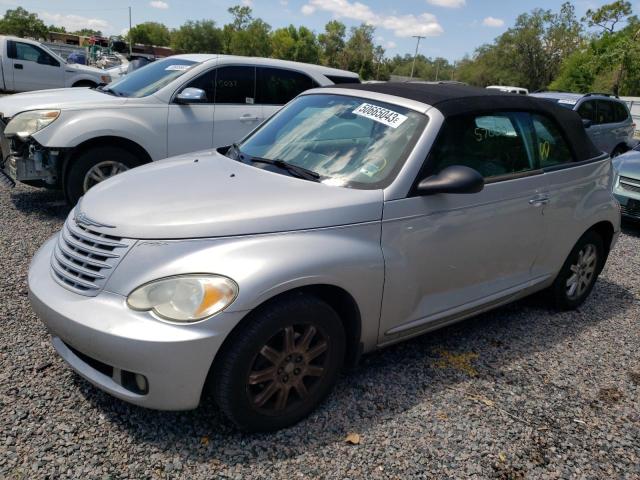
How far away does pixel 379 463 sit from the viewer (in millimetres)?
2432

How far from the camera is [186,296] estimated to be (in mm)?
2199

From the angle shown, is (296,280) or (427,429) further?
(427,429)

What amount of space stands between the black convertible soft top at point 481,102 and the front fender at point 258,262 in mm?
1131

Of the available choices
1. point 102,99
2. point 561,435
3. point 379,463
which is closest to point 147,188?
point 379,463

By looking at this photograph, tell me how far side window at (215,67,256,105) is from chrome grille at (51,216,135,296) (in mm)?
3792

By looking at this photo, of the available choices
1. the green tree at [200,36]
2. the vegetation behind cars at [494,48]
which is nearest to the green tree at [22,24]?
the vegetation behind cars at [494,48]

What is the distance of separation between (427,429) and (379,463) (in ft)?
1.29

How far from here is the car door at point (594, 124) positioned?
35.0 ft

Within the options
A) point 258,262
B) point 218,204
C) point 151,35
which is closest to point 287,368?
point 258,262

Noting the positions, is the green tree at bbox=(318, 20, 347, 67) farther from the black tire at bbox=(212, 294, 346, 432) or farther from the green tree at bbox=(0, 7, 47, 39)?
the black tire at bbox=(212, 294, 346, 432)

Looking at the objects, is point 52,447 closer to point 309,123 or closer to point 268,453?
point 268,453

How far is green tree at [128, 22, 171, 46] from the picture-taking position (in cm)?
11244

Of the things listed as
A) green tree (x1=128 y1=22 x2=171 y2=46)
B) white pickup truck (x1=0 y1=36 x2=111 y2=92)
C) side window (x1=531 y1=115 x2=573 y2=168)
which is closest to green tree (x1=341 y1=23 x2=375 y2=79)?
green tree (x1=128 y1=22 x2=171 y2=46)

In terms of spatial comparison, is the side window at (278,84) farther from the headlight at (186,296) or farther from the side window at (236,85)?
the headlight at (186,296)
